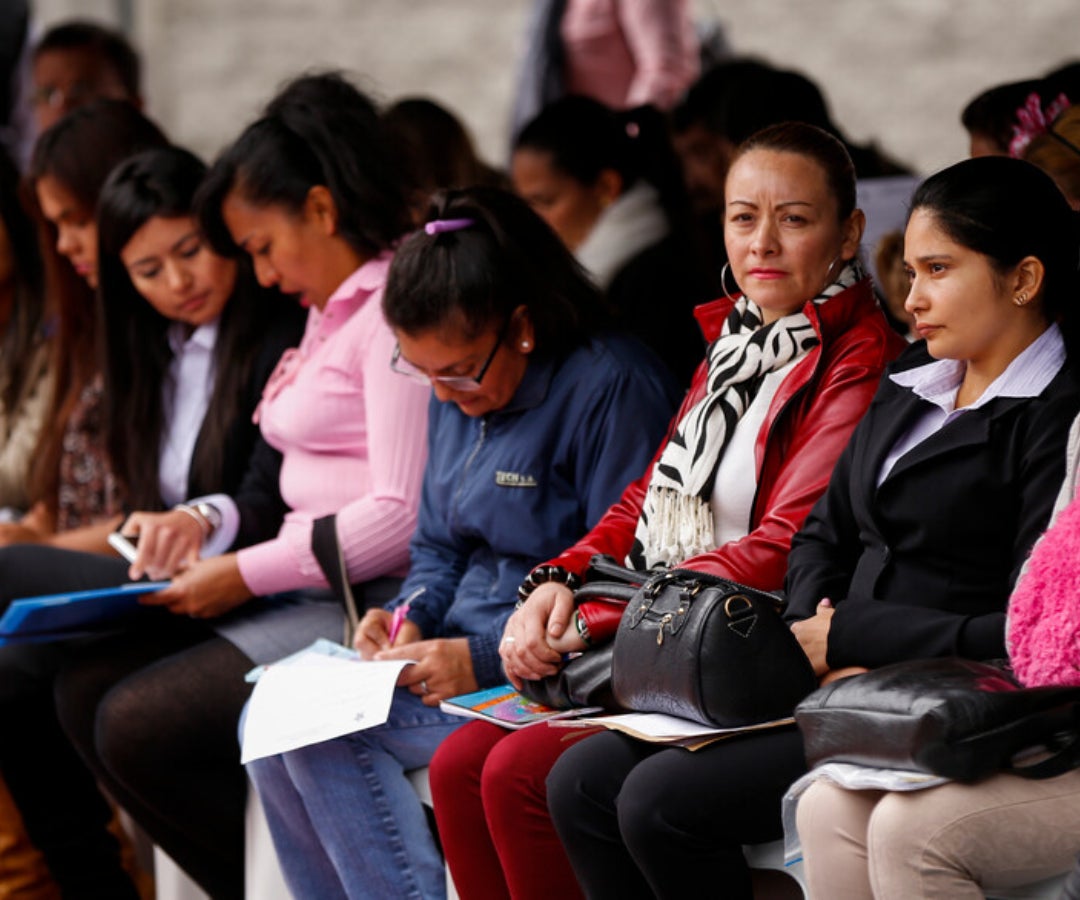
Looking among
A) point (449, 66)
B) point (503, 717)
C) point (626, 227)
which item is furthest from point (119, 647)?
point (449, 66)

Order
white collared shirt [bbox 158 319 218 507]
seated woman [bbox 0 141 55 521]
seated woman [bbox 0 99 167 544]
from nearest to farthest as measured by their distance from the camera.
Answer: white collared shirt [bbox 158 319 218 507] < seated woman [bbox 0 99 167 544] < seated woman [bbox 0 141 55 521]

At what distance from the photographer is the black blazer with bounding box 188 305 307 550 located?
383 cm

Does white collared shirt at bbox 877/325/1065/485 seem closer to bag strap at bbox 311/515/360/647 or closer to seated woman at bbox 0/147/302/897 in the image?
bag strap at bbox 311/515/360/647

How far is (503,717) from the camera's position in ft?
9.16

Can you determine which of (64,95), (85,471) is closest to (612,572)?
(85,471)

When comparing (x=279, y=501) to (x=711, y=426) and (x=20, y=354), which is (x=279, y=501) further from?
(x=711, y=426)

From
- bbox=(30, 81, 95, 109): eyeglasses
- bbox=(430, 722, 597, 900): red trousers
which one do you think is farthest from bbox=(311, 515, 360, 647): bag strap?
bbox=(30, 81, 95, 109): eyeglasses

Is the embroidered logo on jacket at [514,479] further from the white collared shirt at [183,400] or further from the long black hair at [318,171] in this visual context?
the white collared shirt at [183,400]

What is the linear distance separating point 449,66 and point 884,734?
6.34 meters

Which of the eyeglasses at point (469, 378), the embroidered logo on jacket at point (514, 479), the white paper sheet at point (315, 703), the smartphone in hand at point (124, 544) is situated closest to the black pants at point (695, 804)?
the white paper sheet at point (315, 703)

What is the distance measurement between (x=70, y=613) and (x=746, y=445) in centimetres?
147

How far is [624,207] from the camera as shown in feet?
14.1

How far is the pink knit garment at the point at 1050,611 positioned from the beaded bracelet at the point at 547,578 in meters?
0.84

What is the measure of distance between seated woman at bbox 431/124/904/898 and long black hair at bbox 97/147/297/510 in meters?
1.28
